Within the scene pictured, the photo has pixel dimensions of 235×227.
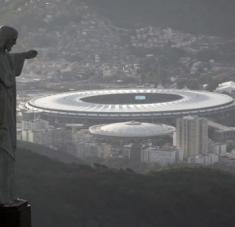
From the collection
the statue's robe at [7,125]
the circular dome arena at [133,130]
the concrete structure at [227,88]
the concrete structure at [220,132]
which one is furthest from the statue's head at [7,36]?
the concrete structure at [227,88]

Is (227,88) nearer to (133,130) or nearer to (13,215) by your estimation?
(133,130)

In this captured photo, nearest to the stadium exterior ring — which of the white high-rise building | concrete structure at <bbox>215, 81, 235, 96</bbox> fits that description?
concrete structure at <bbox>215, 81, 235, 96</bbox>

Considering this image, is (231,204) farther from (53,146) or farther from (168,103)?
(168,103)

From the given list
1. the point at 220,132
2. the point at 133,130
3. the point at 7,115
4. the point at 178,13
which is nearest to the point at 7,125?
the point at 7,115

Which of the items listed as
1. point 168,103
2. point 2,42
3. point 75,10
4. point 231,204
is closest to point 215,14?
point 75,10

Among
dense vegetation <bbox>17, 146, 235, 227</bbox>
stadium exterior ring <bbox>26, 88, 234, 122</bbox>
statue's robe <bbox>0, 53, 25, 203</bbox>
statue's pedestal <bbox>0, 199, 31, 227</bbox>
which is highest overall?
statue's robe <bbox>0, 53, 25, 203</bbox>

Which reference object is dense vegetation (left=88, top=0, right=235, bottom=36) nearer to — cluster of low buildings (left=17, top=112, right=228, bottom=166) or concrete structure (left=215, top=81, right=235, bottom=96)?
concrete structure (left=215, top=81, right=235, bottom=96)
